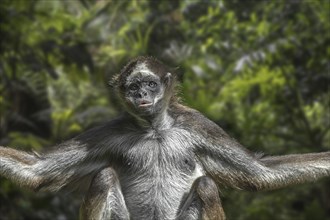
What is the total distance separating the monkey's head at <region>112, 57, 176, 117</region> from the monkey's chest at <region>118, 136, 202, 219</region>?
1.58ft

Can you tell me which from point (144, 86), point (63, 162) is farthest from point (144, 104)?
point (63, 162)

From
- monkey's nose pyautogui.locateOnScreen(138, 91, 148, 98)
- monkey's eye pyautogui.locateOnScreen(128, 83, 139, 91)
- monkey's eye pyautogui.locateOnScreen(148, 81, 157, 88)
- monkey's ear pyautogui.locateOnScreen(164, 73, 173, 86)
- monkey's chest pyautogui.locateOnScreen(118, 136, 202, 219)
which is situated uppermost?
monkey's ear pyautogui.locateOnScreen(164, 73, 173, 86)

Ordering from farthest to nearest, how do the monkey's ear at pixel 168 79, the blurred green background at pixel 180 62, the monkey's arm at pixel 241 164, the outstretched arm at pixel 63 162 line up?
1. the blurred green background at pixel 180 62
2. the monkey's ear at pixel 168 79
3. the monkey's arm at pixel 241 164
4. the outstretched arm at pixel 63 162

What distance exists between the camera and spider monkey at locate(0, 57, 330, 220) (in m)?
10.0

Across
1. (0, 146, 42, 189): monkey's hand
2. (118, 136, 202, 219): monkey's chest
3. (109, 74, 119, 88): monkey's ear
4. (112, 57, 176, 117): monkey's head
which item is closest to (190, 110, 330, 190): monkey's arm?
(118, 136, 202, 219): monkey's chest

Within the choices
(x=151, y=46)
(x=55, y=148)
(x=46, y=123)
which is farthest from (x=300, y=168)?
(x=46, y=123)

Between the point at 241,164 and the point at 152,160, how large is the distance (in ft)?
3.62

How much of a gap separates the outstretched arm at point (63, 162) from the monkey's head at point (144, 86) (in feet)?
1.84

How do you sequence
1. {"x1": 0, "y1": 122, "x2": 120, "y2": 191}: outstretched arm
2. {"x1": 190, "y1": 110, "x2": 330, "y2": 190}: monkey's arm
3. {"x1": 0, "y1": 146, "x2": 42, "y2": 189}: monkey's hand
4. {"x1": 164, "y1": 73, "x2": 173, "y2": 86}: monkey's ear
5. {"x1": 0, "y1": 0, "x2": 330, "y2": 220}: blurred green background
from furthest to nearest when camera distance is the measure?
{"x1": 0, "y1": 0, "x2": 330, "y2": 220}: blurred green background < {"x1": 164, "y1": 73, "x2": 173, "y2": 86}: monkey's ear < {"x1": 190, "y1": 110, "x2": 330, "y2": 190}: monkey's arm < {"x1": 0, "y1": 122, "x2": 120, "y2": 191}: outstretched arm < {"x1": 0, "y1": 146, "x2": 42, "y2": 189}: monkey's hand

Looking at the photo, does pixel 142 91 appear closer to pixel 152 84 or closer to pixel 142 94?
pixel 142 94

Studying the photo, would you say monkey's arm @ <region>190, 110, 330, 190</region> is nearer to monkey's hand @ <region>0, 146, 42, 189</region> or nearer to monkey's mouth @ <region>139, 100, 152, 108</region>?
monkey's mouth @ <region>139, 100, 152, 108</region>

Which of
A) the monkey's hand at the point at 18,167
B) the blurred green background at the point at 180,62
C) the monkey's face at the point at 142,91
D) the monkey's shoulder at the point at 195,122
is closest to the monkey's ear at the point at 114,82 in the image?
the monkey's face at the point at 142,91

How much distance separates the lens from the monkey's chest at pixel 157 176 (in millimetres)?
10047

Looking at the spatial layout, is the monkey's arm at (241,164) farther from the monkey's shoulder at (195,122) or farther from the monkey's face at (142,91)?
the monkey's face at (142,91)
